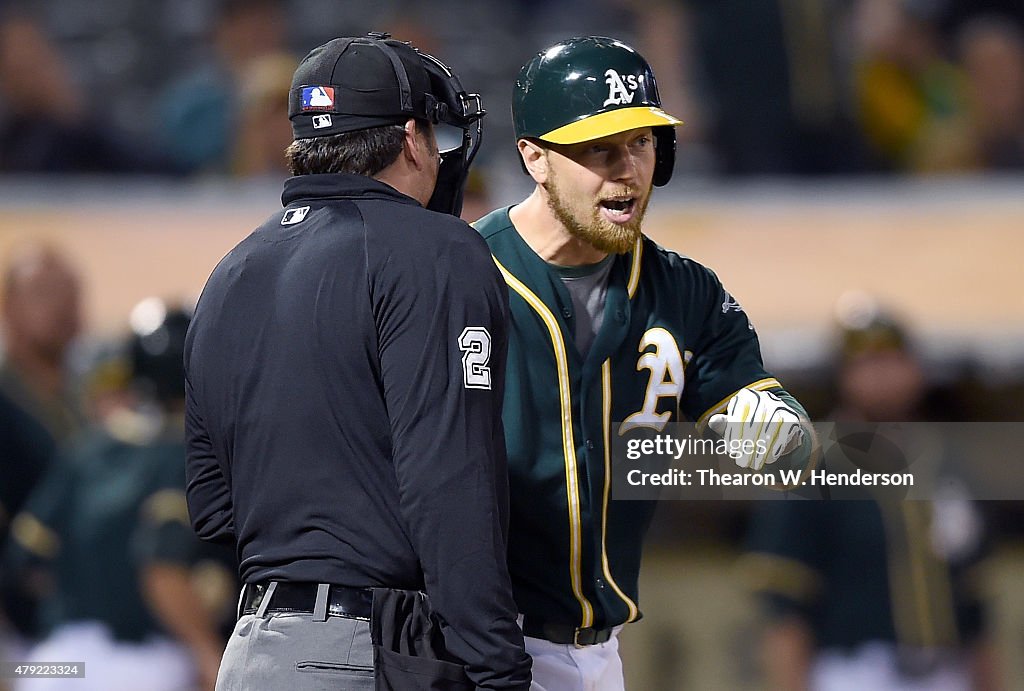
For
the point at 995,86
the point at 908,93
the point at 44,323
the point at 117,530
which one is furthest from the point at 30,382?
the point at 995,86

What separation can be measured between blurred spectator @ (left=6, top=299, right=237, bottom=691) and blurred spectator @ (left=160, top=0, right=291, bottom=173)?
2.52m

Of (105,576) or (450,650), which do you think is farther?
(105,576)

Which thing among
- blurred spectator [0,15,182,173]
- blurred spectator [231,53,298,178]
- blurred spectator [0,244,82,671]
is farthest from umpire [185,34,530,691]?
blurred spectator [0,15,182,173]

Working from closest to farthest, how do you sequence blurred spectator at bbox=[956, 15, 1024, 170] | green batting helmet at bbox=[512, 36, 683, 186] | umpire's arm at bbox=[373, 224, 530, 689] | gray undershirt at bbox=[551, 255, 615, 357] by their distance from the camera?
umpire's arm at bbox=[373, 224, 530, 689]
green batting helmet at bbox=[512, 36, 683, 186]
gray undershirt at bbox=[551, 255, 615, 357]
blurred spectator at bbox=[956, 15, 1024, 170]

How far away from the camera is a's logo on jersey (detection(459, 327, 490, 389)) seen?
2.16 metres

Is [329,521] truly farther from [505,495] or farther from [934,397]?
[934,397]

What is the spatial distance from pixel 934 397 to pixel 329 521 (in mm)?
3561

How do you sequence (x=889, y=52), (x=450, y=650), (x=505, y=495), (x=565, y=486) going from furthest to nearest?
(x=889, y=52), (x=565, y=486), (x=505, y=495), (x=450, y=650)

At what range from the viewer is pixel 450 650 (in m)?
2.14

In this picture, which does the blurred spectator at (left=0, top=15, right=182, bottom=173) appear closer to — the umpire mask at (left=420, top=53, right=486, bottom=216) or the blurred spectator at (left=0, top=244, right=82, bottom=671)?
the blurred spectator at (left=0, top=244, right=82, bottom=671)

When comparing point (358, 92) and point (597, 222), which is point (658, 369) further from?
point (358, 92)

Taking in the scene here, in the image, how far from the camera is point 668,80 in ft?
23.1

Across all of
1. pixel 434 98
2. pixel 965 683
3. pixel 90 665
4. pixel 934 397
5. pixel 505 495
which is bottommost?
A: pixel 965 683

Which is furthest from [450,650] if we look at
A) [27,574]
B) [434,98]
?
[27,574]
